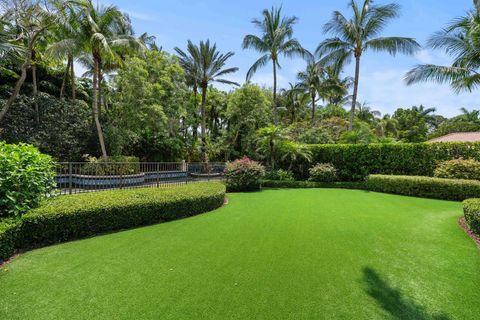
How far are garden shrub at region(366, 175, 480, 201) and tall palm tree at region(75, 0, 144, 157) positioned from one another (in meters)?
14.8

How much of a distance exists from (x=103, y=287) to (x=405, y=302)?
379 cm

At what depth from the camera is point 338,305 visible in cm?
287

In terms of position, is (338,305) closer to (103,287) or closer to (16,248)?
(103,287)

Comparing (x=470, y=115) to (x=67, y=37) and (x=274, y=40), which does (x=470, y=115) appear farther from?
(x=67, y=37)

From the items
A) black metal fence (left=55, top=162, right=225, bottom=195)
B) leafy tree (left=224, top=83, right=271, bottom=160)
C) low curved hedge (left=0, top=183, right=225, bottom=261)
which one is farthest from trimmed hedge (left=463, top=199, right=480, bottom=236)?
leafy tree (left=224, top=83, right=271, bottom=160)

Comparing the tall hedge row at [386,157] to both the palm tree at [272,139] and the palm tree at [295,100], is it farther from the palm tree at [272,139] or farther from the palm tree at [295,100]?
the palm tree at [295,100]

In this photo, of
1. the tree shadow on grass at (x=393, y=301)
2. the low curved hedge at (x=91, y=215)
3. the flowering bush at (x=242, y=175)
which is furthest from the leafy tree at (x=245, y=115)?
the tree shadow on grass at (x=393, y=301)

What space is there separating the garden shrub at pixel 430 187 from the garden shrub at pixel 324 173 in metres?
2.82

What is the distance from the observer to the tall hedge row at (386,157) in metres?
11.8

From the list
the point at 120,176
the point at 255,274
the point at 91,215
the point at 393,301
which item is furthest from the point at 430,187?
the point at 120,176

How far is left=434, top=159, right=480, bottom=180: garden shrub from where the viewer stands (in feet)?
33.8

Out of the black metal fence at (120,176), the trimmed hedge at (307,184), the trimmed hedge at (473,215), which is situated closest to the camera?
the trimmed hedge at (473,215)

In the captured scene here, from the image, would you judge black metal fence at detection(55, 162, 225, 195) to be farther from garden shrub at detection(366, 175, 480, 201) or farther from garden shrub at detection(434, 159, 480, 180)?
garden shrub at detection(434, 159, 480, 180)

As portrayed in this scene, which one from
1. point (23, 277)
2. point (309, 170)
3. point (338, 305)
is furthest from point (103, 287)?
point (309, 170)
